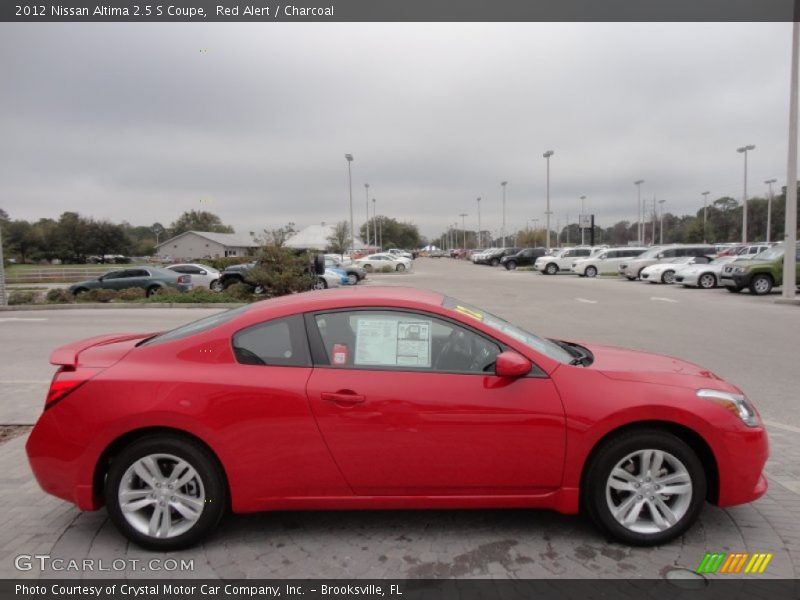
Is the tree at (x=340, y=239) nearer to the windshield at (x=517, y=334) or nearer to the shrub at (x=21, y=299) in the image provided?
the shrub at (x=21, y=299)

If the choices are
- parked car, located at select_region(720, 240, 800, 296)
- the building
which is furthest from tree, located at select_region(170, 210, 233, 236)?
parked car, located at select_region(720, 240, 800, 296)

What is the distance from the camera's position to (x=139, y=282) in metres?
21.4

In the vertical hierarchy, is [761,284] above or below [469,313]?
below

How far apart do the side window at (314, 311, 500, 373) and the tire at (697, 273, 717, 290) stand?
23.0 metres

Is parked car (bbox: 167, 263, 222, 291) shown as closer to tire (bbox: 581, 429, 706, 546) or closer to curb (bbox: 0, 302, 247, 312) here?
curb (bbox: 0, 302, 247, 312)

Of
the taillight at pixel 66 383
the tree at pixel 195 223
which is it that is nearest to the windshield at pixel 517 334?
the taillight at pixel 66 383

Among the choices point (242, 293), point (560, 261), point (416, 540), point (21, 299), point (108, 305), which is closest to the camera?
point (416, 540)

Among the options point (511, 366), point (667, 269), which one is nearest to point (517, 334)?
point (511, 366)

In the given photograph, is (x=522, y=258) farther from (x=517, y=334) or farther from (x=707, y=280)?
(x=517, y=334)

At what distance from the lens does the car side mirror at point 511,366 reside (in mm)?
3045

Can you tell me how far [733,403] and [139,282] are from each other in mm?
22080

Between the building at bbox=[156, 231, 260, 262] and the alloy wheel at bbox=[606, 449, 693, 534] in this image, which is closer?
the alloy wheel at bbox=[606, 449, 693, 534]
